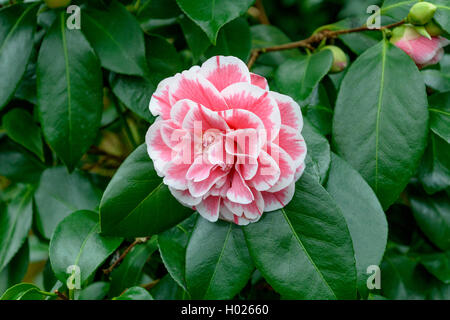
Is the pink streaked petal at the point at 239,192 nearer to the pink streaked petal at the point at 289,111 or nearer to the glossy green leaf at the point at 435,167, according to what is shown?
the pink streaked petal at the point at 289,111

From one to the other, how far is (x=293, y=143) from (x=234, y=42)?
0.37 meters

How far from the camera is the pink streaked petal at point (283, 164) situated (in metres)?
0.58

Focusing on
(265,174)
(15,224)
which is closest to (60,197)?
(15,224)

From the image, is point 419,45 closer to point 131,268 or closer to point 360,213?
point 360,213

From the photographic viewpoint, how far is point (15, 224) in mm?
982

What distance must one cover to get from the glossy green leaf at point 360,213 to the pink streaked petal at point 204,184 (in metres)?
0.19

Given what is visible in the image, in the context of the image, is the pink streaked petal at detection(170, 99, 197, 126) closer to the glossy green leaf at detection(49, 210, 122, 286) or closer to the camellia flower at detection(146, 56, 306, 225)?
the camellia flower at detection(146, 56, 306, 225)

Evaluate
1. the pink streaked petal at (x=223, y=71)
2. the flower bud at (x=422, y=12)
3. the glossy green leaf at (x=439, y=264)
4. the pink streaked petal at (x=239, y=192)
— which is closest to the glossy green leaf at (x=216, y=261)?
the pink streaked petal at (x=239, y=192)

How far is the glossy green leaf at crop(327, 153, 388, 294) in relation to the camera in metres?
0.65

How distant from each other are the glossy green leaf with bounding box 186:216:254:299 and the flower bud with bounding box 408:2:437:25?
0.44m

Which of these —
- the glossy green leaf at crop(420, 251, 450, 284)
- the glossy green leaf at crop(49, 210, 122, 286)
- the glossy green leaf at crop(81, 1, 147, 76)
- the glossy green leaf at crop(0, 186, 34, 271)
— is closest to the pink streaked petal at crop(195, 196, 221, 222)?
the glossy green leaf at crop(49, 210, 122, 286)
